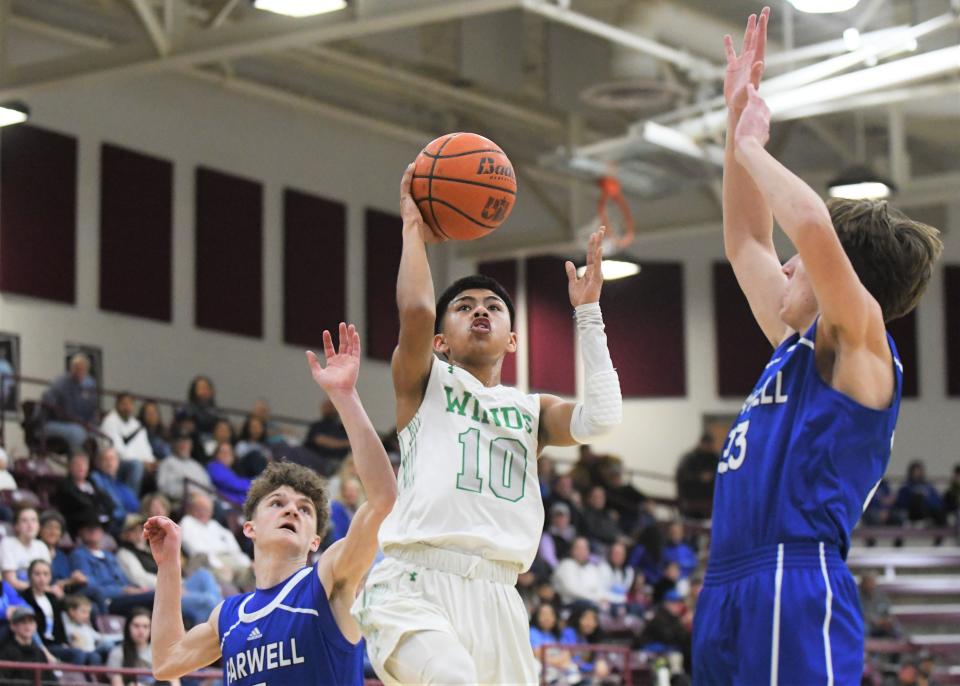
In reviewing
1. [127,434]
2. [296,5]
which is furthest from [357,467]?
[127,434]

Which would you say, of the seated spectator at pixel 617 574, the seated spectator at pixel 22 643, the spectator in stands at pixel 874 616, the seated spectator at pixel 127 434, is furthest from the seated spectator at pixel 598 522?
the seated spectator at pixel 22 643

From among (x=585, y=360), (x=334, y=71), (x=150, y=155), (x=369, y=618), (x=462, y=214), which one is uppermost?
(x=334, y=71)

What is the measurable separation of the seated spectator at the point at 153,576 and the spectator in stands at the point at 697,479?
30.7ft

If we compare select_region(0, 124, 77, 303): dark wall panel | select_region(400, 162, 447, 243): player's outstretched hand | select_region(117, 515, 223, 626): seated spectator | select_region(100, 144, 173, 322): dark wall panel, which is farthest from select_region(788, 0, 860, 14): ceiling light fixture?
select_region(100, 144, 173, 322): dark wall panel

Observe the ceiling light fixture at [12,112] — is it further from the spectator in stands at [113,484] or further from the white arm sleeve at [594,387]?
the white arm sleeve at [594,387]

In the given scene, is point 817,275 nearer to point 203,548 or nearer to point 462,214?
point 462,214

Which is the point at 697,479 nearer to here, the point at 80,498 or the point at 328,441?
the point at 328,441

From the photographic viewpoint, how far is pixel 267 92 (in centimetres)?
1950

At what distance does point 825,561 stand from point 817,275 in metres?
0.68

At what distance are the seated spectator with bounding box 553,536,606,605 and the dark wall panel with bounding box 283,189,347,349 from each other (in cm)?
485

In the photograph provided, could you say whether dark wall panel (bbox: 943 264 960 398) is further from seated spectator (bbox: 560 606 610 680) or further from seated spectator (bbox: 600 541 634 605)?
seated spectator (bbox: 560 606 610 680)

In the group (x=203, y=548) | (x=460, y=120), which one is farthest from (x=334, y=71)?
(x=203, y=548)

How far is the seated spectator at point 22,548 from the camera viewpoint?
11.1 metres

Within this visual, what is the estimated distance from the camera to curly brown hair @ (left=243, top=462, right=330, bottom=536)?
18.8ft
